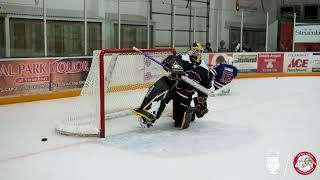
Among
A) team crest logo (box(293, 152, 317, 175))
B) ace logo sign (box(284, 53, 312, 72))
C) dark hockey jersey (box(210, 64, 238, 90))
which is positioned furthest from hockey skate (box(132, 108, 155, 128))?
ace logo sign (box(284, 53, 312, 72))

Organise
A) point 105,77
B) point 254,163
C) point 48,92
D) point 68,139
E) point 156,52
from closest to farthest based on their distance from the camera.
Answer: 1. point 254,163
2. point 68,139
3. point 105,77
4. point 156,52
5. point 48,92

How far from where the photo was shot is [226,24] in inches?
497

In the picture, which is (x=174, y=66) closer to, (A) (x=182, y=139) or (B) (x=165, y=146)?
(A) (x=182, y=139)

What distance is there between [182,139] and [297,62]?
8908 mm

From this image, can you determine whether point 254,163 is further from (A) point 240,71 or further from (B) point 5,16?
(A) point 240,71

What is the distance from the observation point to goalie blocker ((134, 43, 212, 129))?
507 centimetres

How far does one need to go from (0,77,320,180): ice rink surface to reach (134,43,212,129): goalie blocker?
189 millimetres

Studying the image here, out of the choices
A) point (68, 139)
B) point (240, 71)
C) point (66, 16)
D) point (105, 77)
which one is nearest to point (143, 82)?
point (105, 77)

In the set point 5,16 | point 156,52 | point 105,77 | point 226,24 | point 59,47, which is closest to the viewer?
point 105,77

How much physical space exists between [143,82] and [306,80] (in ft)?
22.5

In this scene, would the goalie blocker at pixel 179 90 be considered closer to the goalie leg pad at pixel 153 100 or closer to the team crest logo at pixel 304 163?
the goalie leg pad at pixel 153 100

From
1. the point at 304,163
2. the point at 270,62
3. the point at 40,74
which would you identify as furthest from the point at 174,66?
the point at 270,62

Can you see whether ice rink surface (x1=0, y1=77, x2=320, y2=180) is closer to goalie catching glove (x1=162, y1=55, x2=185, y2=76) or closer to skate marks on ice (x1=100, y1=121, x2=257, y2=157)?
skate marks on ice (x1=100, y1=121, x2=257, y2=157)

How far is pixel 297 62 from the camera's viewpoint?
12.8 metres
